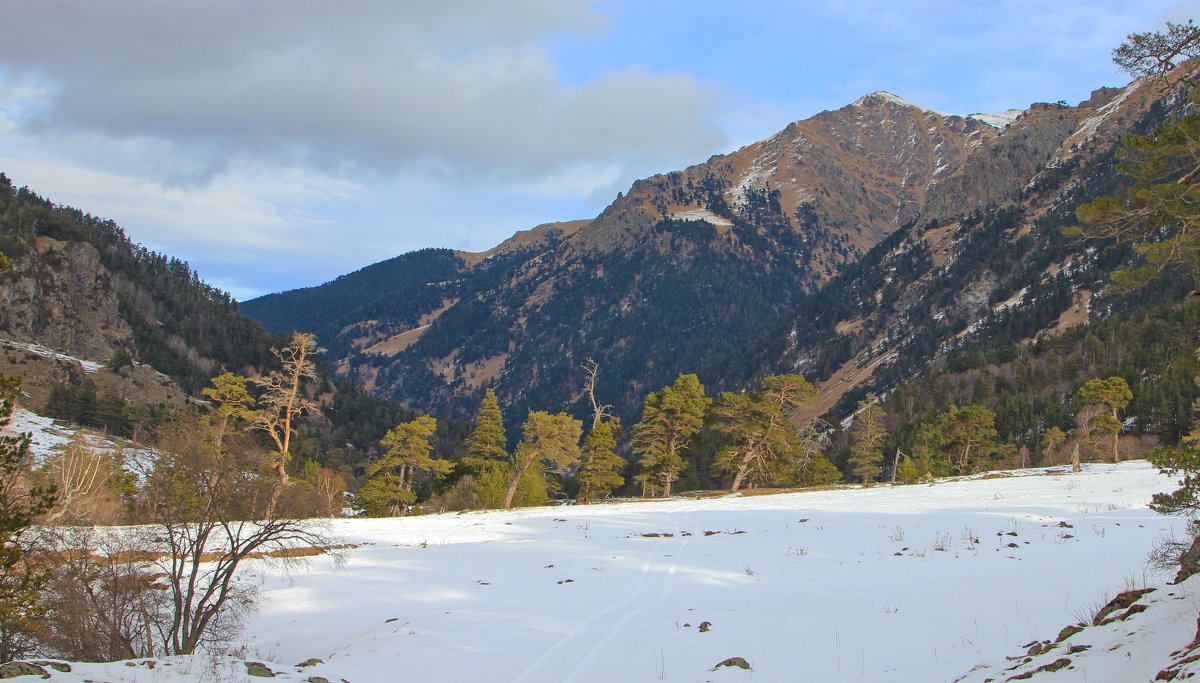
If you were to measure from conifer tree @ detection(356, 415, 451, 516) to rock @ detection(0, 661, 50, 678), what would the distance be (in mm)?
42383

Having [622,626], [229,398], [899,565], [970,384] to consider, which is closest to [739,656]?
[622,626]

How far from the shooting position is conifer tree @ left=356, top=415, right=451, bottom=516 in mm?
53031

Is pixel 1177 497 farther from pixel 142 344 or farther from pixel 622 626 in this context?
pixel 142 344

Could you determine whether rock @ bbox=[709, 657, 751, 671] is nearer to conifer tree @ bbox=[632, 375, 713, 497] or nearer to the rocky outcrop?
conifer tree @ bbox=[632, 375, 713, 497]

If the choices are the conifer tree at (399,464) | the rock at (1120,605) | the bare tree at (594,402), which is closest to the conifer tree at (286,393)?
the conifer tree at (399,464)

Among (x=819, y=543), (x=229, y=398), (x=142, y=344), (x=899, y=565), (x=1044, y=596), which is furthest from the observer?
(x=142, y=344)

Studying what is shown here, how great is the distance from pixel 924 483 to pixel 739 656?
130 ft

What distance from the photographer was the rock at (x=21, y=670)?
909 cm

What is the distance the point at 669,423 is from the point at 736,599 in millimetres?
35172

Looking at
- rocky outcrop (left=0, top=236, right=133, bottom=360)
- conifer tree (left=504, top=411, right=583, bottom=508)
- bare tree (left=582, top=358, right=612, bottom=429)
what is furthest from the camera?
rocky outcrop (left=0, top=236, right=133, bottom=360)

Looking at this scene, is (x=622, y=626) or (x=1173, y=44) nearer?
(x=1173, y=44)

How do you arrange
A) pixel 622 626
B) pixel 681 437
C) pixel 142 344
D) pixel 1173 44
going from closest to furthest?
pixel 1173 44
pixel 622 626
pixel 681 437
pixel 142 344

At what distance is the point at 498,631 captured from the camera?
15578 mm

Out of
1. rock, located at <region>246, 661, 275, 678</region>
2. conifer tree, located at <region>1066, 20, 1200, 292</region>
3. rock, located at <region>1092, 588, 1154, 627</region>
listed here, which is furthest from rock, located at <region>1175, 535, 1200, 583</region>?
rock, located at <region>246, 661, 275, 678</region>
